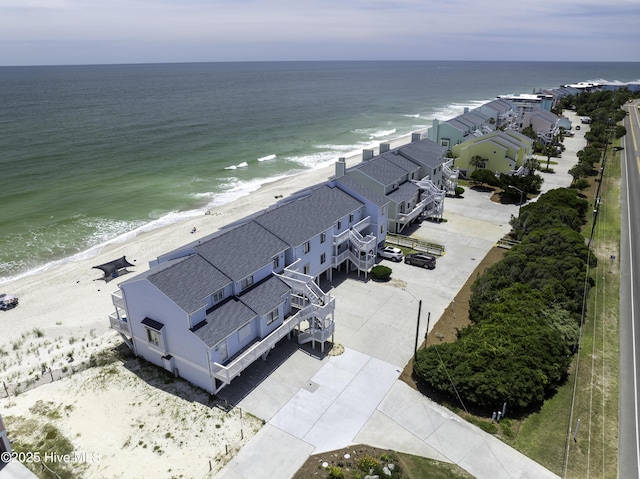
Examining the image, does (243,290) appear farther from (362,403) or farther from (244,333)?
(362,403)

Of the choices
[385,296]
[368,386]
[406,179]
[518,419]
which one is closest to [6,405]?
[368,386]

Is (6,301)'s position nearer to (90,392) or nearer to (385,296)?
(90,392)

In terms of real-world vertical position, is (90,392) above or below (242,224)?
below

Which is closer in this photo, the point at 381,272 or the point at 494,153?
the point at 381,272

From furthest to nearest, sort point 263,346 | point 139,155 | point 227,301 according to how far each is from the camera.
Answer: point 139,155, point 227,301, point 263,346

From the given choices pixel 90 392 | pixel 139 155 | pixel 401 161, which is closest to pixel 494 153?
pixel 401 161
